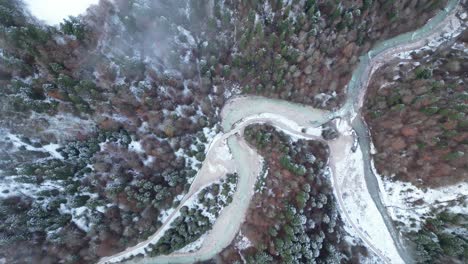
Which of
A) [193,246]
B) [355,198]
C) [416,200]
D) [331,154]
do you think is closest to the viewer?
[416,200]

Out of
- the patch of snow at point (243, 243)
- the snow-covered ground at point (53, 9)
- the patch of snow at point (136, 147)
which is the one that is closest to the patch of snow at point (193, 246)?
the patch of snow at point (243, 243)

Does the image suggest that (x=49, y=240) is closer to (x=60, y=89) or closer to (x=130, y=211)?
(x=130, y=211)

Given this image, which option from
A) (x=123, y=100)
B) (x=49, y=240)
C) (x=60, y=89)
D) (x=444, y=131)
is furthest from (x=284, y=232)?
(x=60, y=89)

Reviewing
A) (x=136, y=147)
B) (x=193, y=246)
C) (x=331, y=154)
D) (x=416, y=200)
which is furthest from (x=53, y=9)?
(x=416, y=200)

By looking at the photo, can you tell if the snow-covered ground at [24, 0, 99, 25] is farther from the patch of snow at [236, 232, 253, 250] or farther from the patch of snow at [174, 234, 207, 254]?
the patch of snow at [236, 232, 253, 250]

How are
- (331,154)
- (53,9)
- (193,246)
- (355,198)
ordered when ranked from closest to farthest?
(53,9) < (193,246) < (355,198) < (331,154)

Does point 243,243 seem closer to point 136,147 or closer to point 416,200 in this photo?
point 136,147

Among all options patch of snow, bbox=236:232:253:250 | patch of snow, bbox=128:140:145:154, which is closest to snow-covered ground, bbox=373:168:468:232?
patch of snow, bbox=236:232:253:250

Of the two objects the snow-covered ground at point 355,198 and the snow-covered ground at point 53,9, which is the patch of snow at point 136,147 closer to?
the snow-covered ground at point 53,9
